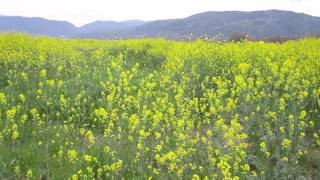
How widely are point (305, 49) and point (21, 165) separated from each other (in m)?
6.21

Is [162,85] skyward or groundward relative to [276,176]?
skyward

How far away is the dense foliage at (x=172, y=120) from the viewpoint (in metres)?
5.67

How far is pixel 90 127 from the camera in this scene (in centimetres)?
722

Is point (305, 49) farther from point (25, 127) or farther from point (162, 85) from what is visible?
point (25, 127)

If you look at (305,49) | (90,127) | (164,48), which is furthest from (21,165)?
(164,48)

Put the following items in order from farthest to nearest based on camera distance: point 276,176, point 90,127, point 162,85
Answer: point 162,85
point 90,127
point 276,176

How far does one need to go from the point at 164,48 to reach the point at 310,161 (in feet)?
25.2

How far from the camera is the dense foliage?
5.67 m

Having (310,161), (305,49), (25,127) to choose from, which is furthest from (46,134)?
(305,49)

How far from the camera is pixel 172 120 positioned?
6457mm

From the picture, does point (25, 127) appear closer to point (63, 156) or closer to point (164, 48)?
point (63, 156)

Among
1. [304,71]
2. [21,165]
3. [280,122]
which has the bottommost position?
[21,165]

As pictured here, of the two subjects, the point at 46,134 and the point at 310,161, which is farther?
the point at 46,134

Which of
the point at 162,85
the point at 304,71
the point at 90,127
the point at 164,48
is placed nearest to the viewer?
the point at 90,127
